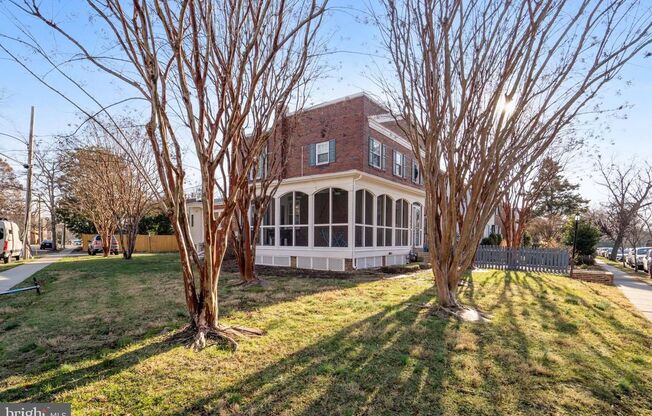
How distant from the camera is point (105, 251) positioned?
21516mm

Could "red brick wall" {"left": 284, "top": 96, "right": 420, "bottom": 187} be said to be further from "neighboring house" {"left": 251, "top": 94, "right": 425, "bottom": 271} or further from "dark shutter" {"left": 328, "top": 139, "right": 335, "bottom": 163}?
"dark shutter" {"left": 328, "top": 139, "right": 335, "bottom": 163}

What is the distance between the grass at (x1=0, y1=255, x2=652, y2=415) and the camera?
309 cm

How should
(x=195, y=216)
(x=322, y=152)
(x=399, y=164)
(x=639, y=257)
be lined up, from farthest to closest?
(x=195, y=216), (x=639, y=257), (x=399, y=164), (x=322, y=152)

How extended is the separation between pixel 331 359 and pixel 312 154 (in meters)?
12.3

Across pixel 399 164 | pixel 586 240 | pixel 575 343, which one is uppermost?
pixel 399 164

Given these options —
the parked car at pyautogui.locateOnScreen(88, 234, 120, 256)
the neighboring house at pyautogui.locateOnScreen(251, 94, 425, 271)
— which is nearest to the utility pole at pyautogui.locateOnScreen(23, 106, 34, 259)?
the parked car at pyautogui.locateOnScreen(88, 234, 120, 256)

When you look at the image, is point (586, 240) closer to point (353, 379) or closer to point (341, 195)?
point (341, 195)

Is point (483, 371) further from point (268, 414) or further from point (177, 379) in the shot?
point (177, 379)

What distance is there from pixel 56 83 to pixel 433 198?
6109 millimetres

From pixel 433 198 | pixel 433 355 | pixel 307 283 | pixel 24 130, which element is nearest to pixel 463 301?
pixel 433 198

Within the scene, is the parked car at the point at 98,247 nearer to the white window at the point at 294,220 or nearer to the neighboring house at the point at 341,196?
the neighboring house at the point at 341,196

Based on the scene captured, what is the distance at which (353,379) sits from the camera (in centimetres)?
352

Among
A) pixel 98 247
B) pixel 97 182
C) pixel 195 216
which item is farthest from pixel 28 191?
pixel 195 216

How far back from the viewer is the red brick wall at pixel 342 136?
46.7ft
